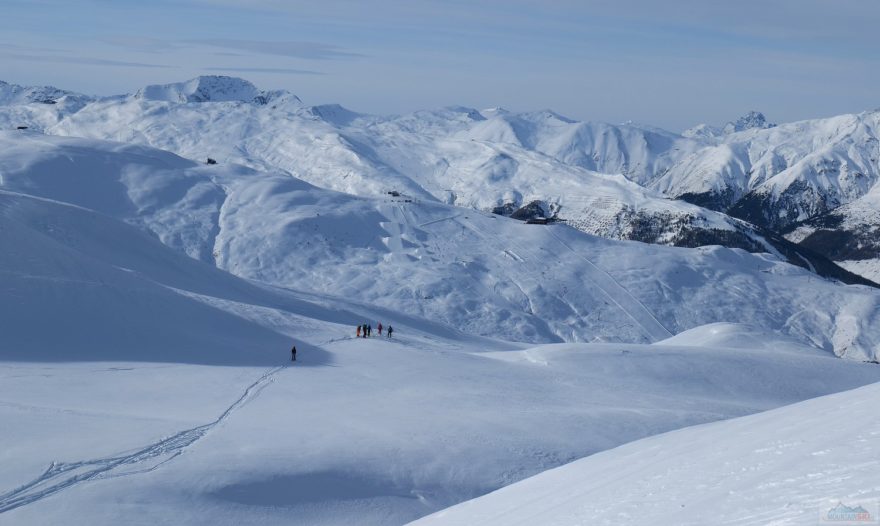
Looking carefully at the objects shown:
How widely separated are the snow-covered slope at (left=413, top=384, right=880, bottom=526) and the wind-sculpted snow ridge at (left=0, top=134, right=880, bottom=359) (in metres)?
45.2

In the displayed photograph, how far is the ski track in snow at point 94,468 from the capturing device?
658 inches

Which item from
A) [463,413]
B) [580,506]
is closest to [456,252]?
[463,413]

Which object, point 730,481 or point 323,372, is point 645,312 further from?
point 730,481

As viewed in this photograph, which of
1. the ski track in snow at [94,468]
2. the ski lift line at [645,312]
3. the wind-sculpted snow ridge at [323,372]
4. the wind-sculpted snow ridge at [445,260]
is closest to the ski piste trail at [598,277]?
the ski lift line at [645,312]

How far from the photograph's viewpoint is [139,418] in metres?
22.0

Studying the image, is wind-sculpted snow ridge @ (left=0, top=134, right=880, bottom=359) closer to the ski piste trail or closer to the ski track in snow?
the ski piste trail

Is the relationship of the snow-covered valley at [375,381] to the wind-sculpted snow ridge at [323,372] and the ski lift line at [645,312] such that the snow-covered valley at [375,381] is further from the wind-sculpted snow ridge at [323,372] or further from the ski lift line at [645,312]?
the ski lift line at [645,312]

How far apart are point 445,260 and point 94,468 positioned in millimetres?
58685

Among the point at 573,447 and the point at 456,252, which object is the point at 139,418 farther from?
the point at 456,252

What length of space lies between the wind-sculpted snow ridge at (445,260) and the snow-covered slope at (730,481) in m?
45.2

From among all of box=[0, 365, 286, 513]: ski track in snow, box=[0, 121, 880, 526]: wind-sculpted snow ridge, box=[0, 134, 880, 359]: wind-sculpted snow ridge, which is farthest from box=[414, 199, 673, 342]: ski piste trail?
box=[0, 365, 286, 513]: ski track in snow

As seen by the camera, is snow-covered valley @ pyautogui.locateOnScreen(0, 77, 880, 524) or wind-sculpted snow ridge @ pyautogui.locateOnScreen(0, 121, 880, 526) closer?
snow-covered valley @ pyautogui.locateOnScreen(0, 77, 880, 524)

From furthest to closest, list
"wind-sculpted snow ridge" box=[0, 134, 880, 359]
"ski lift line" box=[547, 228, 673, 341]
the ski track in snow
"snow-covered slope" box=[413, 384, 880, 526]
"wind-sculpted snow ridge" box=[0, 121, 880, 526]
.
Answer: "wind-sculpted snow ridge" box=[0, 134, 880, 359] → "ski lift line" box=[547, 228, 673, 341] → "wind-sculpted snow ridge" box=[0, 121, 880, 526] → the ski track in snow → "snow-covered slope" box=[413, 384, 880, 526]

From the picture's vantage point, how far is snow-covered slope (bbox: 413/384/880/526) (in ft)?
33.2
